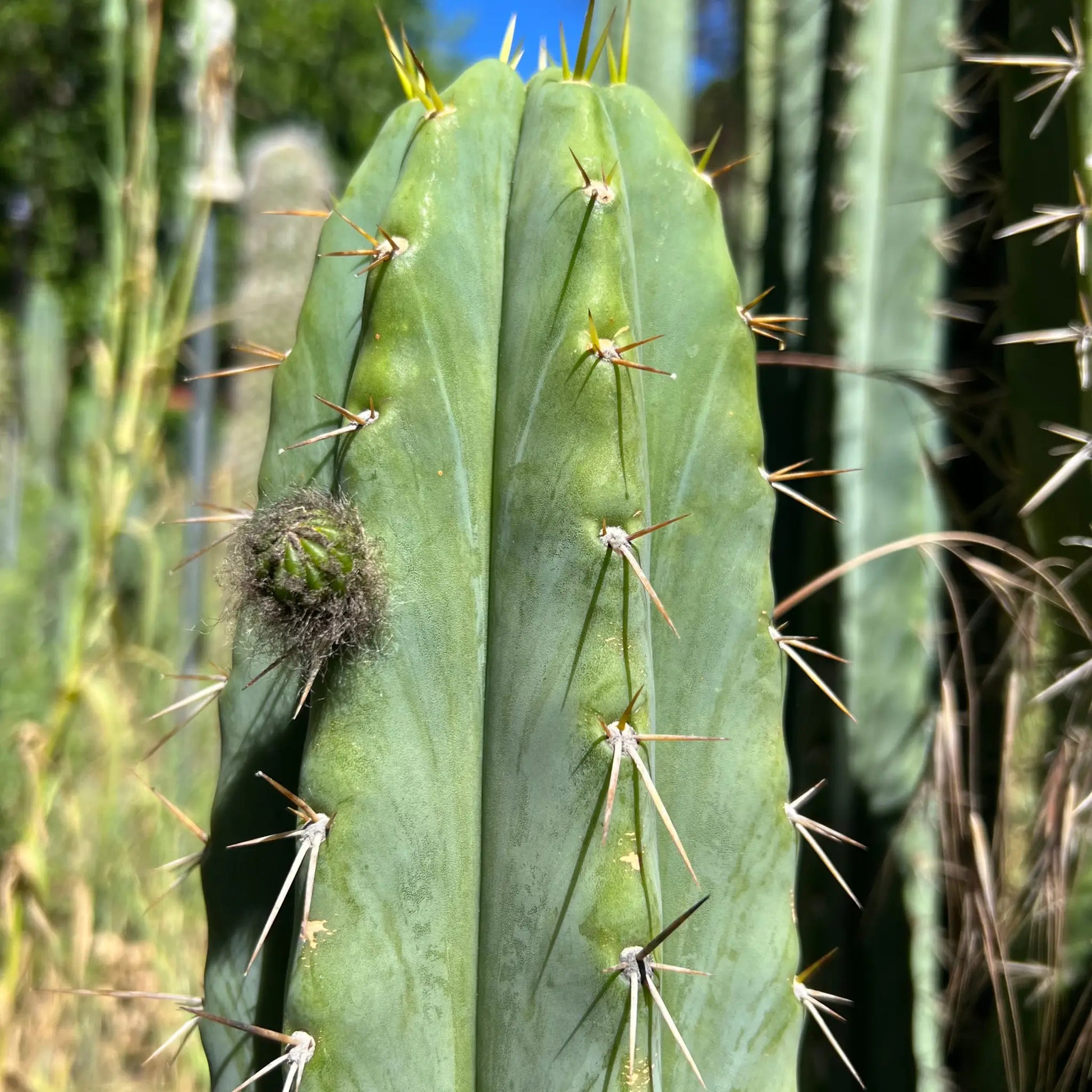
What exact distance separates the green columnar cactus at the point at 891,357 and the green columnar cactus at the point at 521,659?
651mm

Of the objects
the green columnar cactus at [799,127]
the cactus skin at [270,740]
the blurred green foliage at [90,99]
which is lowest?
the cactus skin at [270,740]

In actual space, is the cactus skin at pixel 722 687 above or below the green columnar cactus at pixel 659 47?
below

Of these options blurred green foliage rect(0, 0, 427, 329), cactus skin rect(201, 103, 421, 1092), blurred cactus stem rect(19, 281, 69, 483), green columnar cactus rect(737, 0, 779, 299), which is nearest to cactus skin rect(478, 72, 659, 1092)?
cactus skin rect(201, 103, 421, 1092)

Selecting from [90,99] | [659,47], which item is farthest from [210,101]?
[90,99]

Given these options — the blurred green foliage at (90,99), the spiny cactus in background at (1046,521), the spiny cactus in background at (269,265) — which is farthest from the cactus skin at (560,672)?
the blurred green foliage at (90,99)

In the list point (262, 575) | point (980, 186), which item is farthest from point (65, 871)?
point (980, 186)

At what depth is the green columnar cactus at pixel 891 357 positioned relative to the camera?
168 cm

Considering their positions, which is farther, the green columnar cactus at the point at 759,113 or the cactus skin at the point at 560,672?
the green columnar cactus at the point at 759,113

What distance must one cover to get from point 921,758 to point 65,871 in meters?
2.19

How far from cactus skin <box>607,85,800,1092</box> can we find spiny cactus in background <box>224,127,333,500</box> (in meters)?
4.96

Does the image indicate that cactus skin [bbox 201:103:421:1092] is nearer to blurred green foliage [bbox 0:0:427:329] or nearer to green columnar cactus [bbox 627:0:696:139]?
green columnar cactus [bbox 627:0:696:139]

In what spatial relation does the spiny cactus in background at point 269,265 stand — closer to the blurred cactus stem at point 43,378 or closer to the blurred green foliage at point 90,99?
the blurred cactus stem at point 43,378

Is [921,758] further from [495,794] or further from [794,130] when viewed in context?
[794,130]

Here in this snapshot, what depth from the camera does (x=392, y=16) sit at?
17703 mm
